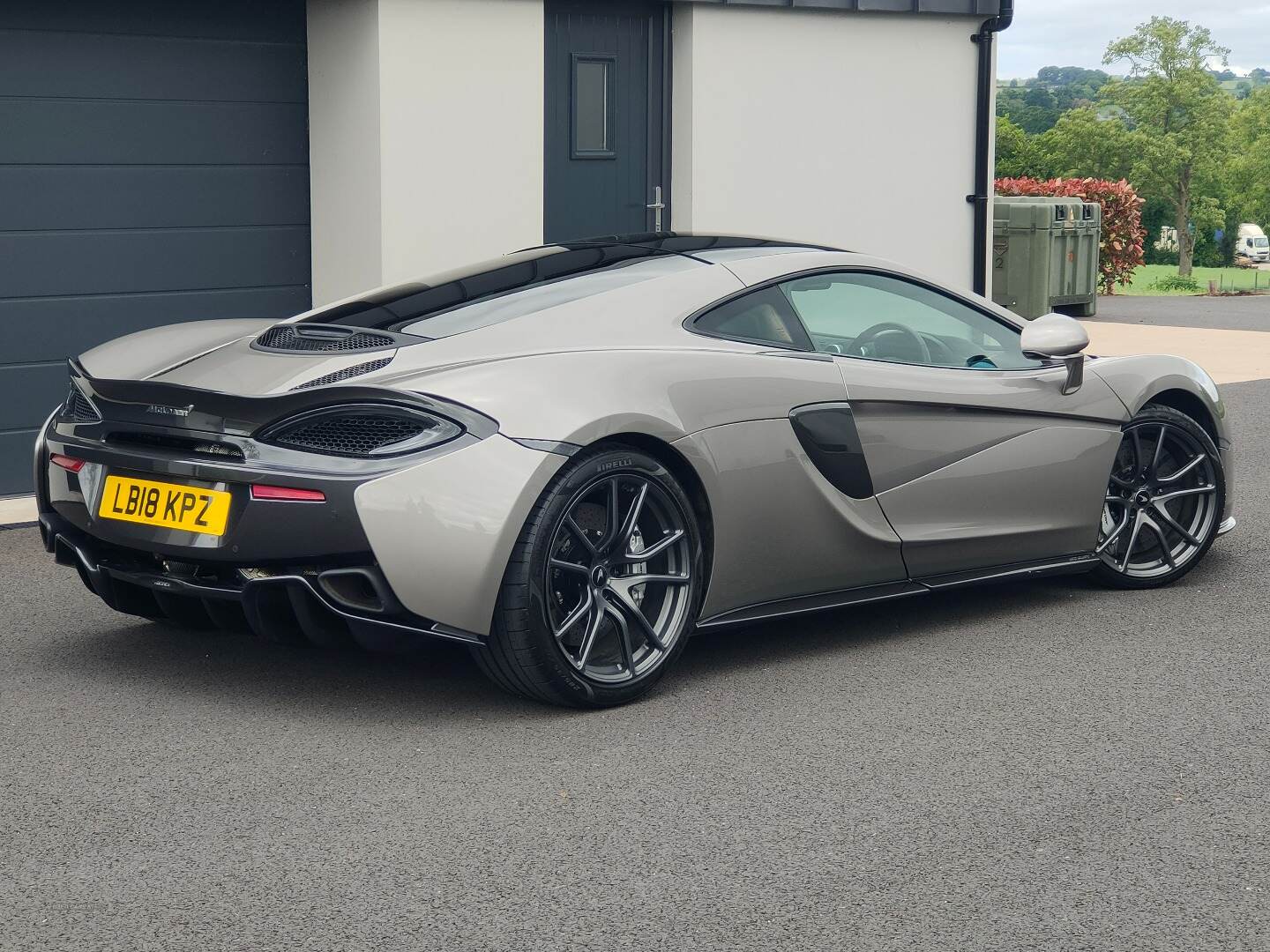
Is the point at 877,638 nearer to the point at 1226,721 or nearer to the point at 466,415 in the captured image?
the point at 1226,721

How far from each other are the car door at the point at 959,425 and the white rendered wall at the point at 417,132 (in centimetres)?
Result: 417

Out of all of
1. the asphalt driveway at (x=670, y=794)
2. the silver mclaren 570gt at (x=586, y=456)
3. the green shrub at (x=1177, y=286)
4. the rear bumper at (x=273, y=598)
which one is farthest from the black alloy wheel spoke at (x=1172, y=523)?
the green shrub at (x=1177, y=286)

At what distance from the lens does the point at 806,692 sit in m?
5.04

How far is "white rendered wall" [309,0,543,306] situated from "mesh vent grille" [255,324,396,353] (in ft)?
13.8

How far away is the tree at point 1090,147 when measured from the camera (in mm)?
56375

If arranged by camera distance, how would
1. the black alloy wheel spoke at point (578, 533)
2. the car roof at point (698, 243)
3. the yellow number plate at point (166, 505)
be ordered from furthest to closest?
the car roof at point (698, 243)
the black alloy wheel spoke at point (578, 533)
the yellow number plate at point (166, 505)

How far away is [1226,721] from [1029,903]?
1.52 metres

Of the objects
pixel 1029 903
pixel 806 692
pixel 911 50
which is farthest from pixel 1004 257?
pixel 1029 903

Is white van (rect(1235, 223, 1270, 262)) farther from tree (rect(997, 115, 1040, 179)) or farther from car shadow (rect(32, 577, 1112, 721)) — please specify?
car shadow (rect(32, 577, 1112, 721))

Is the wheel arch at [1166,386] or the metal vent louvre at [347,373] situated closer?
the metal vent louvre at [347,373]

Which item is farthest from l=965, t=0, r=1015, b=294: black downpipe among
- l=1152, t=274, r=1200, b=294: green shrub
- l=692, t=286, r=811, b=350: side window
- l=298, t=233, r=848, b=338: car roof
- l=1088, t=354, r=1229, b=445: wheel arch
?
l=1152, t=274, r=1200, b=294: green shrub

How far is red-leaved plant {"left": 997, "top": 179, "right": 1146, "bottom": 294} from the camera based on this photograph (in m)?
24.0

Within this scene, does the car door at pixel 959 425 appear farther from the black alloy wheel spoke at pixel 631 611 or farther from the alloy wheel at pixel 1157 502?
the black alloy wheel spoke at pixel 631 611

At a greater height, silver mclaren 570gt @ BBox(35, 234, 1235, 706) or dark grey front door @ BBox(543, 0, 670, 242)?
dark grey front door @ BBox(543, 0, 670, 242)
